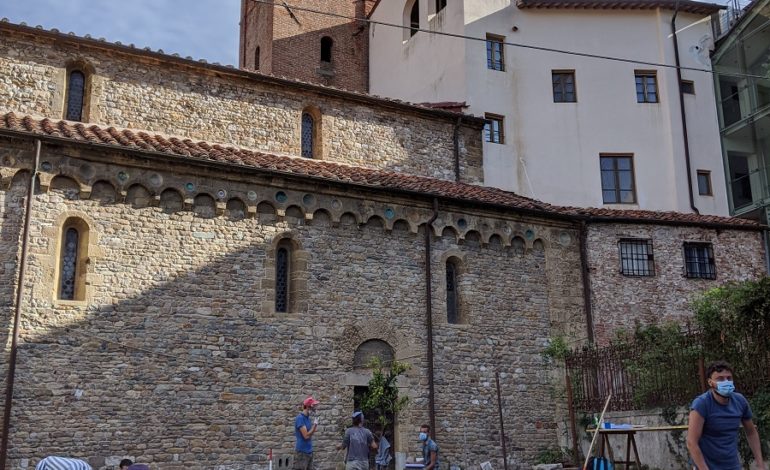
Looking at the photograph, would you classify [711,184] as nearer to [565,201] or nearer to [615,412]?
[565,201]

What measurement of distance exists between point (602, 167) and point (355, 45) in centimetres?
1118

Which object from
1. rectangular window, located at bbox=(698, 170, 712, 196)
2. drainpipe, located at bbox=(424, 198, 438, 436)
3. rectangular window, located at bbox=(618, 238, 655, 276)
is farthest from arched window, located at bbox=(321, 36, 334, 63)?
rectangular window, located at bbox=(618, 238, 655, 276)

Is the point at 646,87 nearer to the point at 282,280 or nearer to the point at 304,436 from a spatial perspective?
the point at 282,280

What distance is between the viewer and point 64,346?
1380 centimetres

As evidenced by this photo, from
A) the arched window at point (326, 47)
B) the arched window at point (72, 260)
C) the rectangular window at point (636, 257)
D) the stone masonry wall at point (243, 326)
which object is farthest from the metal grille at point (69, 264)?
the arched window at point (326, 47)

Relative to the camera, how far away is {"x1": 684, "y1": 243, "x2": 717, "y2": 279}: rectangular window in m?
20.4

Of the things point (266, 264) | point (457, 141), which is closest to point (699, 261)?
point (457, 141)

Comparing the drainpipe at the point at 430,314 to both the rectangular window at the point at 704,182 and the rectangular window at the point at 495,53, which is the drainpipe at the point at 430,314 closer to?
the rectangular window at the point at 495,53

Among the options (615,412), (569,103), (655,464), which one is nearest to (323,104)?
(569,103)

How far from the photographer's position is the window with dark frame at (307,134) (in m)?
19.4

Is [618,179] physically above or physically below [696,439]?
above

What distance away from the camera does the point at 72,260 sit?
47.6 feet

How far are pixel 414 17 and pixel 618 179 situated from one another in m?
8.79

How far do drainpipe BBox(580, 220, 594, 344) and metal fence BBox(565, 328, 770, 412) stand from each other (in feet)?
A: 3.64
